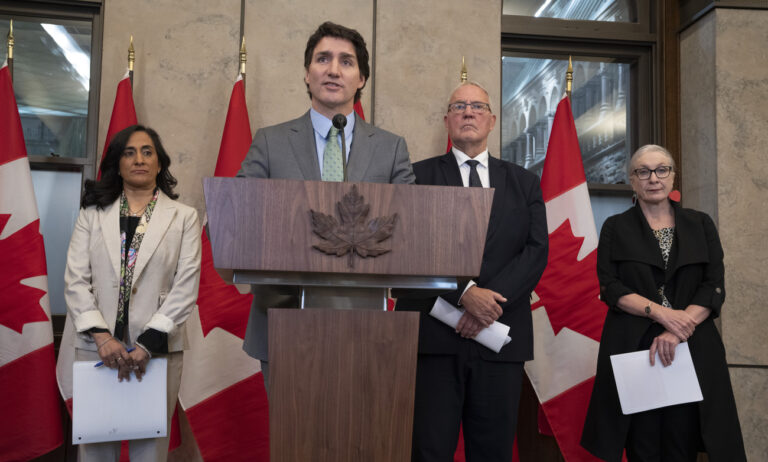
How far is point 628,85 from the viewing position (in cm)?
434

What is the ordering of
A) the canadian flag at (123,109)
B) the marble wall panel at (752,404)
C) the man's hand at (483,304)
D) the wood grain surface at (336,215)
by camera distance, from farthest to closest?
the marble wall panel at (752,404)
the canadian flag at (123,109)
the man's hand at (483,304)
the wood grain surface at (336,215)

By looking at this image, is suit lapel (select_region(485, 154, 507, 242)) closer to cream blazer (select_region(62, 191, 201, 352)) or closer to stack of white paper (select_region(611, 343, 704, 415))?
stack of white paper (select_region(611, 343, 704, 415))

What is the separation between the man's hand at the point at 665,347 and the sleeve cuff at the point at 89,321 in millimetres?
1942

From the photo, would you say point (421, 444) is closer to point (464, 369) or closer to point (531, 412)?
point (464, 369)

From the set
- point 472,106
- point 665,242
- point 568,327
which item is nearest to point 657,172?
point 665,242

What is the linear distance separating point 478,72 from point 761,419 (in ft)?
7.42

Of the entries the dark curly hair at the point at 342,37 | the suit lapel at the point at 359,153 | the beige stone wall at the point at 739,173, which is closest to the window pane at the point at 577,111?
the beige stone wall at the point at 739,173

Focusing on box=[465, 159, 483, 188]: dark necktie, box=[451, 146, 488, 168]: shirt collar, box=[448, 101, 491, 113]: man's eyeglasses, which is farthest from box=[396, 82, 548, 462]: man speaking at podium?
box=[448, 101, 491, 113]: man's eyeglasses

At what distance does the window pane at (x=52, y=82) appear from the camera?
3.82 meters

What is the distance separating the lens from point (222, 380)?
11.0 feet

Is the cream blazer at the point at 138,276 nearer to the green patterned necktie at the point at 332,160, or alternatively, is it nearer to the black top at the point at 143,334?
the black top at the point at 143,334

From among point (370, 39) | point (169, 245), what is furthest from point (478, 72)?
point (169, 245)

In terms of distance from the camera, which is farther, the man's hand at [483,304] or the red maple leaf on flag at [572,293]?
the red maple leaf on flag at [572,293]

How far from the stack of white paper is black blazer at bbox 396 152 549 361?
0.45 meters
